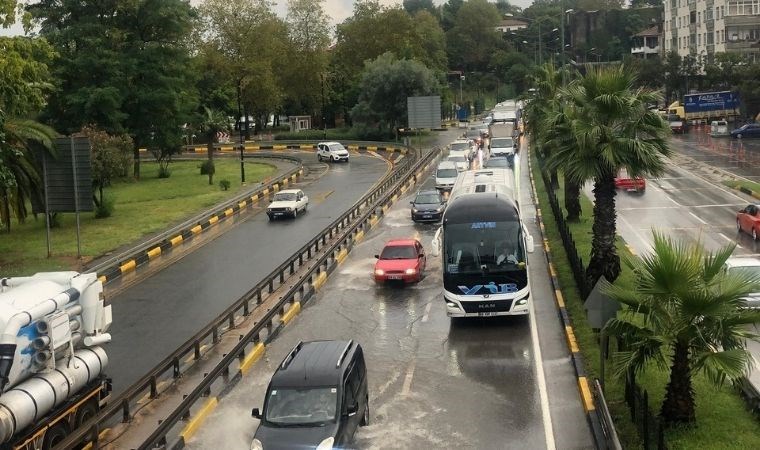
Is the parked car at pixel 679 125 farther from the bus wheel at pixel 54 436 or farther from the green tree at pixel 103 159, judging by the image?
the bus wheel at pixel 54 436

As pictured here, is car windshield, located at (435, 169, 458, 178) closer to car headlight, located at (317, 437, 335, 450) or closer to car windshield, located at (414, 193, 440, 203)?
car windshield, located at (414, 193, 440, 203)

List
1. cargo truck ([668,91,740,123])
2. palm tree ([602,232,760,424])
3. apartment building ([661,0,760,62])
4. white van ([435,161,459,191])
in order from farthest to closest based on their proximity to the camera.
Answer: apartment building ([661,0,760,62]), cargo truck ([668,91,740,123]), white van ([435,161,459,191]), palm tree ([602,232,760,424])

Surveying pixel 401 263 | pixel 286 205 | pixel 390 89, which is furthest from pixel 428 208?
pixel 390 89

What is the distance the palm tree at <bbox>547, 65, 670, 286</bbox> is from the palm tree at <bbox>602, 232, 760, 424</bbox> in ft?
28.5

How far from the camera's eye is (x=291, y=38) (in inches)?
4227

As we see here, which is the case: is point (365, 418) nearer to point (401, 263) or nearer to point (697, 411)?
point (697, 411)

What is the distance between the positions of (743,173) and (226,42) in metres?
65.6

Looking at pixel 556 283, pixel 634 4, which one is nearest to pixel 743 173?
pixel 556 283

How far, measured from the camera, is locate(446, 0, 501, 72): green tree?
529 ft

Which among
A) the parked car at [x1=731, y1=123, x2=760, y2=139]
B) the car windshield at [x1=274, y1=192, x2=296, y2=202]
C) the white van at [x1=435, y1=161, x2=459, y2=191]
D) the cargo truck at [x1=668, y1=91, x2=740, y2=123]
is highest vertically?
the cargo truck at [x1=668, y1=91, x2=740, y2=123]

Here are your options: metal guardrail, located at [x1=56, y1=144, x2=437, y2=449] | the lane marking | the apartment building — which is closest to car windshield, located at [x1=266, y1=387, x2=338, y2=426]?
metal guardrail, located at [x1=56, y1=144, x2=437, y2=449]

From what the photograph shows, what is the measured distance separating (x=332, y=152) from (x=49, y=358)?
56.9 m

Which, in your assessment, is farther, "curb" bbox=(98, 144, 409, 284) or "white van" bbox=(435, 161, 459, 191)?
"white van" bbox=(435, 161, 459, 191)

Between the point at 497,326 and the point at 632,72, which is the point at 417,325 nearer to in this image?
the point at 497,326
